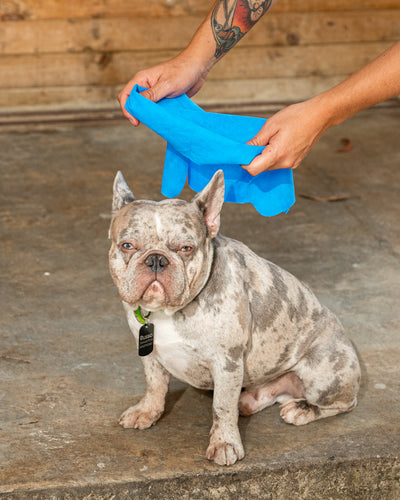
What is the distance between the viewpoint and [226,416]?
9.15 ft

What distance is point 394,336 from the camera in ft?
12.1

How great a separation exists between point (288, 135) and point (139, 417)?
1.21 metres

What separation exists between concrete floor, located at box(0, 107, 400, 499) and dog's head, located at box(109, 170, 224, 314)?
622mm

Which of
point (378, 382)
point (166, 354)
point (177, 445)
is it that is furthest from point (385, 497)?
point (166, 354)

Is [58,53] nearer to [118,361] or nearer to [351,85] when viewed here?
[118,361]

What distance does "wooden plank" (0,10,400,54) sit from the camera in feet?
22.4

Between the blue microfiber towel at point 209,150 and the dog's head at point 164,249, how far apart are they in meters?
0.18

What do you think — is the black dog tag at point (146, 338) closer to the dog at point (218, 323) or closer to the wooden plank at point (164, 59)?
the dog at point (218, 323)

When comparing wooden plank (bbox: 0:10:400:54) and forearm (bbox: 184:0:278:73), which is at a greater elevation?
forearm (bbox: 184:0:278:73)

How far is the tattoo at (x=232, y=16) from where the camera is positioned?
126 inches

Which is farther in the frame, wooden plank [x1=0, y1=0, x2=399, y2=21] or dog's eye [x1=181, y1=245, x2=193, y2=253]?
wooden plank [x1=0, y1=0, x2=399, y2=21]

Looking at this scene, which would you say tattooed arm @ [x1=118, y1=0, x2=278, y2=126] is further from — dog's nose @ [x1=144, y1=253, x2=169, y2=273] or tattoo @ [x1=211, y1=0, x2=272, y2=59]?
dog's nose @ [x1=144, y1=253, x2=169, y2=273]

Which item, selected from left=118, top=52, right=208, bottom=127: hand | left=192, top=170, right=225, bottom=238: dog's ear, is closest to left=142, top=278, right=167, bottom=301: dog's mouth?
left=192, top=170, right=225, bottom=238: dog's ear

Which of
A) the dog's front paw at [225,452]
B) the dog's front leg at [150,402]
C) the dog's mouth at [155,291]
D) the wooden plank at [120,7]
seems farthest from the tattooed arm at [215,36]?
the wooden plank at [120,7]
